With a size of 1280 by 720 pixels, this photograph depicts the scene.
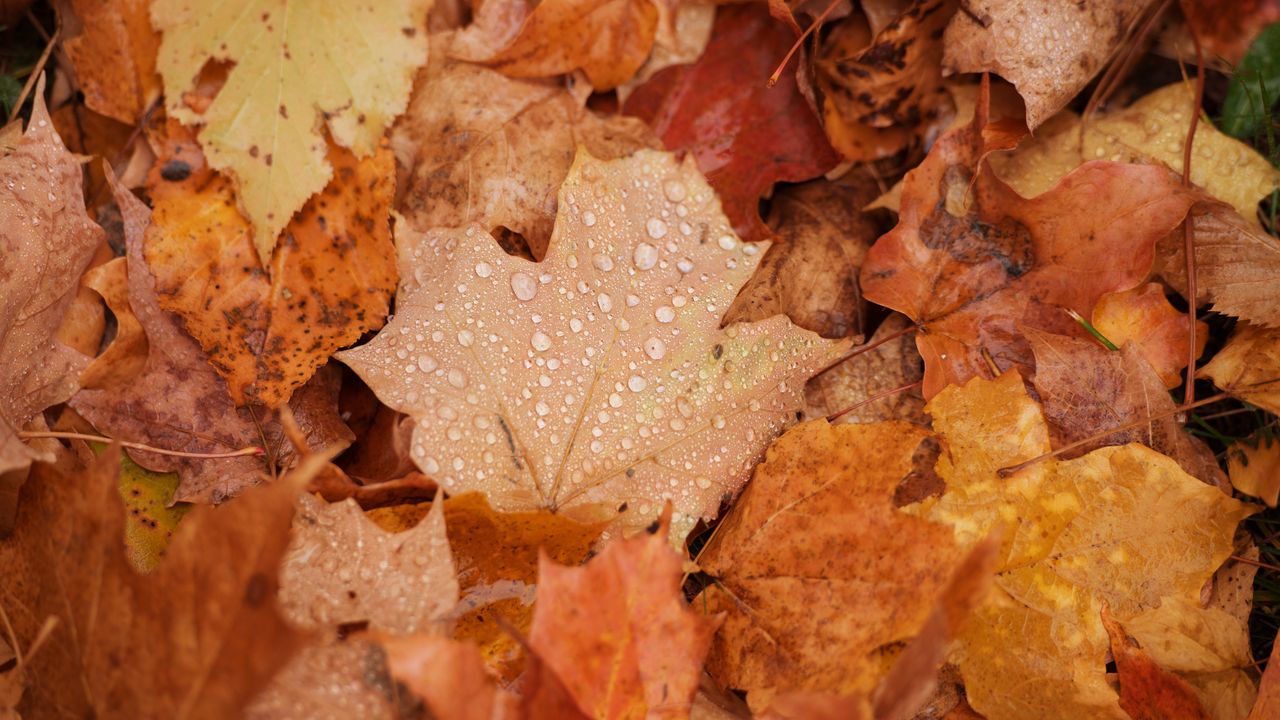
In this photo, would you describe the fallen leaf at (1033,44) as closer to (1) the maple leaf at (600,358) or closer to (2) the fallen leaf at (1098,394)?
(2) the fallen leaf at (1098,394)

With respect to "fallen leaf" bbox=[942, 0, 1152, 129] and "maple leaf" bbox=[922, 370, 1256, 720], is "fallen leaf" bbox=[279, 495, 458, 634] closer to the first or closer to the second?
"maple leaf" bbox=[922, 370, 1256, 720]

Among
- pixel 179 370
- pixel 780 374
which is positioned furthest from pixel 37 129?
pixel 780 374

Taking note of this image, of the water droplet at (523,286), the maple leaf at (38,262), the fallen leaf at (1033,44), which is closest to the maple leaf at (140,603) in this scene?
the maple leaf at (38,262)

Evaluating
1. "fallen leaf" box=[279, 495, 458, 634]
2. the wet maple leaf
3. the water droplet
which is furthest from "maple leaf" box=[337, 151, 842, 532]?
the wet maple leaf

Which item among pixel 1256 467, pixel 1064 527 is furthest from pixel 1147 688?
pixel 1256 467

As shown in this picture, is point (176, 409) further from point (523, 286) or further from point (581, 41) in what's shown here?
point (581, 41)

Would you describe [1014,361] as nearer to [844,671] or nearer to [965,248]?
[965,248]

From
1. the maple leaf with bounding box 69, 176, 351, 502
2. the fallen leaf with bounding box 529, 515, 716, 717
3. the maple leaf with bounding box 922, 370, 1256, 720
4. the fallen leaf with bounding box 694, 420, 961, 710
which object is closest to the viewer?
the fallen leaf with bounding box 529, 515, 716, 717
